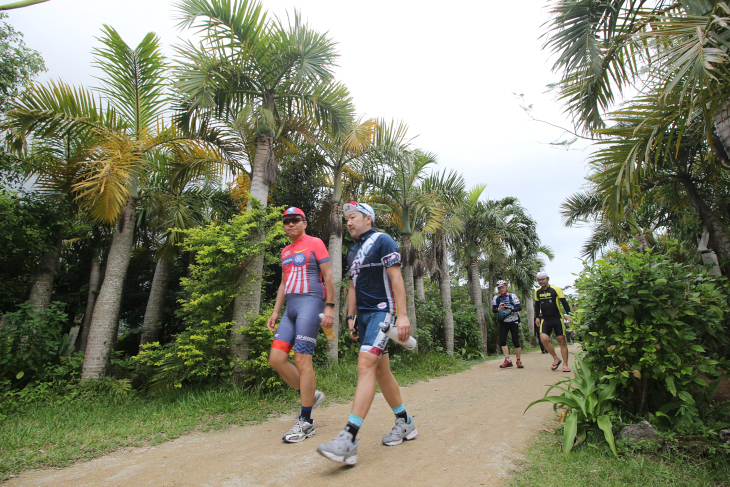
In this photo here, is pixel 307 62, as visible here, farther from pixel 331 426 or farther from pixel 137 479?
pixel 137 479

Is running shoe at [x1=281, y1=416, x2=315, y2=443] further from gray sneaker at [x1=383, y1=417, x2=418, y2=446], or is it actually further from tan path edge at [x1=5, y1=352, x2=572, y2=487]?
gray sneaker at [x1=383, y1=417, x2=418, y2=446]

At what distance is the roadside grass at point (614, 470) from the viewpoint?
2322 millimetres

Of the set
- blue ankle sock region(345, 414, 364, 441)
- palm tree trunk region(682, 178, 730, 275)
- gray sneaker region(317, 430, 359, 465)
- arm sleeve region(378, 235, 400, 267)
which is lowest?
gray sneaker region(317, 430, 359, 465)

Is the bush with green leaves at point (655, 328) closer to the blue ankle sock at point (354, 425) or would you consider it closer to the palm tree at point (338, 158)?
the blue ankle sock at point (354, 425)

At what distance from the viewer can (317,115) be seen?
6934 mm

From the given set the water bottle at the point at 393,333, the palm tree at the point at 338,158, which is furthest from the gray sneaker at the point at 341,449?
the palm tree at the point at 338,158

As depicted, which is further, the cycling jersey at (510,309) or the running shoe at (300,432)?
the cycling jersey at (510,309)

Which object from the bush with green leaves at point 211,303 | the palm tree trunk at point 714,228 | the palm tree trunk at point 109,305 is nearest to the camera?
the palm tree trunk at point 714,228

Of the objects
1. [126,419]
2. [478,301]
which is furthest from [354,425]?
[478,301]

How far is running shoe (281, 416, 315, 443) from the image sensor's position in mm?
3134

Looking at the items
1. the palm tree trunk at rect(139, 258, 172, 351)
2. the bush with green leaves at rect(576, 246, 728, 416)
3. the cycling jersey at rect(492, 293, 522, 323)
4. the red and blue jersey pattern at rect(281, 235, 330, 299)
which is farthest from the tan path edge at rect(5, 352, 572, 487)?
the palm tree trunk at rect(139, 258, 172, 351)

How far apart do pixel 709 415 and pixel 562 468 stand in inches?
53.4

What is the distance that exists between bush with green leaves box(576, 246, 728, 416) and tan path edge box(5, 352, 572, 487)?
0.91 metres

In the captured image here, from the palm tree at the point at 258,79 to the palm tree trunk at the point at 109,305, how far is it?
221 cm
